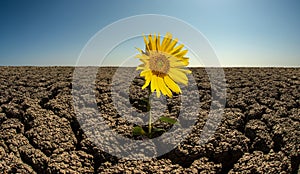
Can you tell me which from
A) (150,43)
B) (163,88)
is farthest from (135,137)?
(150,43)

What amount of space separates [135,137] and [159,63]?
602 millimetres

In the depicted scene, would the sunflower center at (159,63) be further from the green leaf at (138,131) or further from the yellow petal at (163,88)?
the green leaf at (138,131)

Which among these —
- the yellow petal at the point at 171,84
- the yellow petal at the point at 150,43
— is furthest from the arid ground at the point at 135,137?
the yellow petal at the point at 150,43

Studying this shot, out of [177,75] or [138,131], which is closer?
[177,75]

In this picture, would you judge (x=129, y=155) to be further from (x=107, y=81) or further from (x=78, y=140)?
(x=107, y=81)

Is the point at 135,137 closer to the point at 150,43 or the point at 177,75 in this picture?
the point at 177,75

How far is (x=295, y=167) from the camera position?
200 centimetres

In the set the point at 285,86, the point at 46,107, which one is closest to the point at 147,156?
the point at 46,107

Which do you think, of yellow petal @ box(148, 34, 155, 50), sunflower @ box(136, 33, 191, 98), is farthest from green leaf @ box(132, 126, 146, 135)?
yellow petal @ box(148, 34, 155, 50)

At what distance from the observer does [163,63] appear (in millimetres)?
1658

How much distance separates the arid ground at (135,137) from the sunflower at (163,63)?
51cm

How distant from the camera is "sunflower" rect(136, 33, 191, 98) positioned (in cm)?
154

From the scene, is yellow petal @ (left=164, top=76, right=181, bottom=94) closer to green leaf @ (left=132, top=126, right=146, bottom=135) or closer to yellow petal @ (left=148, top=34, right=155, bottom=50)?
yellow petal @ (left=148, top=34, right=155, bottom=50)

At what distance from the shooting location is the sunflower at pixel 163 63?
154cm
